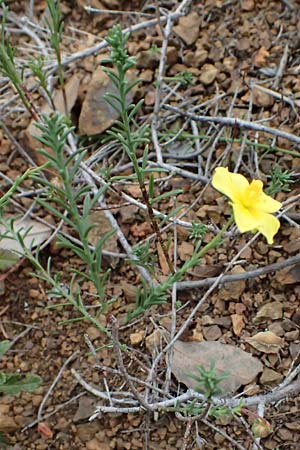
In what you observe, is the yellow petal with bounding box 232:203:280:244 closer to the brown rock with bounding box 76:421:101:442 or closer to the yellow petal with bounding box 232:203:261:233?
the yellow petal with bounding box 232:203:261:233

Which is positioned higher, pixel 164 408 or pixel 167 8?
pixel 167 8

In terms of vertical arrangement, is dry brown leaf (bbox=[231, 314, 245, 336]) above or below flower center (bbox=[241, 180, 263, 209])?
below

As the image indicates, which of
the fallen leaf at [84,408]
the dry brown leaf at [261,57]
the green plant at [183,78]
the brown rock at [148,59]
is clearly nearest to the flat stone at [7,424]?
the fallen leaf at [84,408]

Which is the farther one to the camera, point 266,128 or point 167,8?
point 167,8

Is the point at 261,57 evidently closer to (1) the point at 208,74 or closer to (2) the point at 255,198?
(1) the point at 208,74

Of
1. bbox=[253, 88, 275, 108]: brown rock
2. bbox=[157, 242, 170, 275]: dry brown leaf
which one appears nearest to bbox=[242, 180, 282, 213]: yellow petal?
bbox=[157, 242, 170, 275]: dry brown leaf

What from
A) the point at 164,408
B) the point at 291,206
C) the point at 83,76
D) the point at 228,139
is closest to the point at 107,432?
the point at 164,408

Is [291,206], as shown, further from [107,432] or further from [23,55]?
[23,55]
